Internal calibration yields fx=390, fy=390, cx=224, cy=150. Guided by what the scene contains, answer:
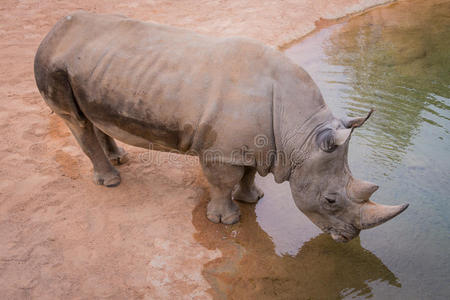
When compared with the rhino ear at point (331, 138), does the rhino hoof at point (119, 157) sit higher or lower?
lower

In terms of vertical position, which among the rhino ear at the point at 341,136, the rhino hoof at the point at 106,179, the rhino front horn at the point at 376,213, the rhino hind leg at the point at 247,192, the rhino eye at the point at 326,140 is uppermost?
the rhino ear at the point at 341,136

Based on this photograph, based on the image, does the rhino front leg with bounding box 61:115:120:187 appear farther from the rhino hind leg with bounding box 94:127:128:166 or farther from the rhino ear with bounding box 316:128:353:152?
the rhino ear with bounding box 316:128:353:152

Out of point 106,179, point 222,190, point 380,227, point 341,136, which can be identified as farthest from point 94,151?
point 380,227

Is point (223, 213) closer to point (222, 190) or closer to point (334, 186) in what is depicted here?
point (222, 190)

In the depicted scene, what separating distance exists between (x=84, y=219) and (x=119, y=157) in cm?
108

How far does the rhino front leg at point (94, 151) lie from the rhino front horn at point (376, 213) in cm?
289

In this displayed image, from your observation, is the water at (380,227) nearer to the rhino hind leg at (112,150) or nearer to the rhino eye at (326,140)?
the rhino eye at (326,140)

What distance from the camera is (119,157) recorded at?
5.10 meters

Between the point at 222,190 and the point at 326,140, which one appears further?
the point at 222,190

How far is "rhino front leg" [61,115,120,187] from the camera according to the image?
432 centimetres

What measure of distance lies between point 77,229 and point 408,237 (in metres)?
3.52

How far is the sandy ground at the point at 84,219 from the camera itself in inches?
141

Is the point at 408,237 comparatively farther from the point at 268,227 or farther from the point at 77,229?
the point at 77,229

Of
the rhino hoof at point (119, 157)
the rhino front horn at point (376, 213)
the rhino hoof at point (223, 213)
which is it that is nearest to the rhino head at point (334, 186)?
the rhino front horn at point (376, 213)
